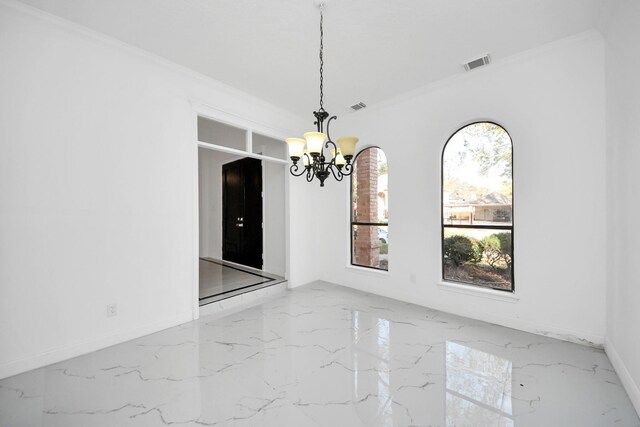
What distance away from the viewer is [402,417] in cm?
174

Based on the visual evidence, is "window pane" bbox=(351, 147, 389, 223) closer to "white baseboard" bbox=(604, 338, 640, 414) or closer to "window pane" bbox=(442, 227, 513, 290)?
"window pane" bbox=(442, 227, 513, 290)

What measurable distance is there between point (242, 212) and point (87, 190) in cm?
346

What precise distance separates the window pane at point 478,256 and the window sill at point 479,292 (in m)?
0.10

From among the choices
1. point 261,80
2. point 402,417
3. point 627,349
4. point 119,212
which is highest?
point 261,80

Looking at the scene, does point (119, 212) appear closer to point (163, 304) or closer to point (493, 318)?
point (163, 304)

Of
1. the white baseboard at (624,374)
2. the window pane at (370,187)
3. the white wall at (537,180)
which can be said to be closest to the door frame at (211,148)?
the window pane at (370,187)

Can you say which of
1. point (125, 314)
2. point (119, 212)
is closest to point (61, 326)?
point (125, 314)

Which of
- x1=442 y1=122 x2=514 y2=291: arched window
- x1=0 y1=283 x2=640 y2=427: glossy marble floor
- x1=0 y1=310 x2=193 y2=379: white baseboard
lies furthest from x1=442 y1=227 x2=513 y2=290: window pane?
x1=0 y1=310 x2=193 y2=379: white baseboard

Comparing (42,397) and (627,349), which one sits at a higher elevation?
(627,349)

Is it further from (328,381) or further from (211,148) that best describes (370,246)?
(211,148)

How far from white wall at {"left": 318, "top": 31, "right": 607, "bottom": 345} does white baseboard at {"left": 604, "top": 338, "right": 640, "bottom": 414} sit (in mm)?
216

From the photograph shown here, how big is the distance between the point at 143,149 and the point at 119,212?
695 millimetres

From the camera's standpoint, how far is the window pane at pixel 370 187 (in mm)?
4328

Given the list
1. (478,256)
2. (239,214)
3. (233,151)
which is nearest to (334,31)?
(233,151)
